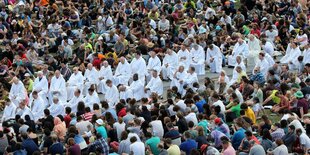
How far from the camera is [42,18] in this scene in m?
43.8

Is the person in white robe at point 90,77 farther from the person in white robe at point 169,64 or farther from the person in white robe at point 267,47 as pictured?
the person in white robe at point 267,47

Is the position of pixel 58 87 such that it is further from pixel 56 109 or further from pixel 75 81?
pixel 56 109

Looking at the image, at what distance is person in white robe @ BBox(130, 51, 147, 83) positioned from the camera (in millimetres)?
36125

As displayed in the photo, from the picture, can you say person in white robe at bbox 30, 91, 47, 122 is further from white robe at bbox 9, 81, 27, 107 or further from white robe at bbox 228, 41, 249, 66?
white robe at bbox 228, 41, 249, 66

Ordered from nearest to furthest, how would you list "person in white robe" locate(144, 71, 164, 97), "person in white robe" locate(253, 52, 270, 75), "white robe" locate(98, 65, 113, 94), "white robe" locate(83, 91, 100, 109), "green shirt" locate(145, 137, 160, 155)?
"green shirt" locate(145, 137, 160, 155) < "white robe" locate(83, 91, 100, 109) < "person in white robe" locate(144, 71, 164, 97) < "white robe" locate(98, 65, 113, 94) < "person in white robe" locate(253, 52, 270, 75)

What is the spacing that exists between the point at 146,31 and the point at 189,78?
19.8 ft

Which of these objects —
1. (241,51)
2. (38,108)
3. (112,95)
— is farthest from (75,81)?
(241,51)

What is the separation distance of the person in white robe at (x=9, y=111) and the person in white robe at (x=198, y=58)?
7.59m

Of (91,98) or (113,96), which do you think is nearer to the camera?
(91,98)

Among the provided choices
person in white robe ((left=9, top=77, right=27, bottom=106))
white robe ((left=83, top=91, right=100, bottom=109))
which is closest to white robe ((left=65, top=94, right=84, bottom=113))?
white robe ((left=83, top=91, right=100, bottom=109))

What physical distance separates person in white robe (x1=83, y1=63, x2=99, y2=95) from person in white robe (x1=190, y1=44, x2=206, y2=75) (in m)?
3.59

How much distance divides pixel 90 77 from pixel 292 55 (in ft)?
23.8

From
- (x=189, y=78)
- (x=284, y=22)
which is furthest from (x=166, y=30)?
(x=189, y=78)

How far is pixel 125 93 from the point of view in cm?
3419
